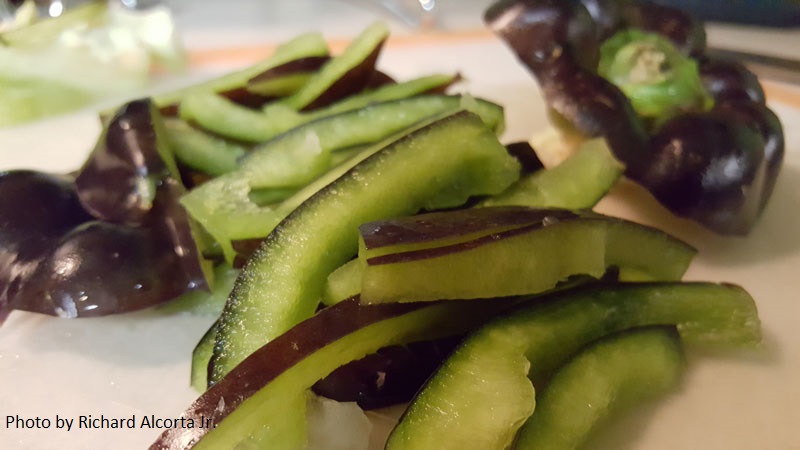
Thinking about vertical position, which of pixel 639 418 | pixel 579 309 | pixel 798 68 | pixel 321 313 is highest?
pixel 321 313

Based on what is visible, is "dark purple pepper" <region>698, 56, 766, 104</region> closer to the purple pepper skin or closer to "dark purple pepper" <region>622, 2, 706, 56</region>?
"dark purple pepper" <region>622, 2, 706, 56</region>

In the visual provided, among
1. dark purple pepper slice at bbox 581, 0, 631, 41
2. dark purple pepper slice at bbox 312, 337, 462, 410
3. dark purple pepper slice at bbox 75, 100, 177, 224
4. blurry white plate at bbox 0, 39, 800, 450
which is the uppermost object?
dark purple pepper slice at bbox 75, 100, 177, 224

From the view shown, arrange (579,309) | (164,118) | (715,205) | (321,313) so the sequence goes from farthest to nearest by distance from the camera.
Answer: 1. (164,118)
2. (715,205)
3. (579,309)
4. (321,313)

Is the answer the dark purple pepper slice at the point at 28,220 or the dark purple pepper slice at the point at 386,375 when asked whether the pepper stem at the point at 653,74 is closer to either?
the dark purple pepper slice at the point at 386,375

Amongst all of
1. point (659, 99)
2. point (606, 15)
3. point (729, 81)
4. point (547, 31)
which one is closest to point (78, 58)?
point (547, 31)

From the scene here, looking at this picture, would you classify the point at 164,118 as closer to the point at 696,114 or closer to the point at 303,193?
the point at 303,193

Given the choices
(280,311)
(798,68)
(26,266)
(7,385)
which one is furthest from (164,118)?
(798,68)

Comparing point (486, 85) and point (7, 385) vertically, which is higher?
point (7, 385)

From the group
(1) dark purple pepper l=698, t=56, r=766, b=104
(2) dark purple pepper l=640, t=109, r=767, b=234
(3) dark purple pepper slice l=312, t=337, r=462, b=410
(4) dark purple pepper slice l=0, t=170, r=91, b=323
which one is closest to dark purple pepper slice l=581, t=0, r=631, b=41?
(1) dark purple pepper l=698, t=56, r=766, b=104
